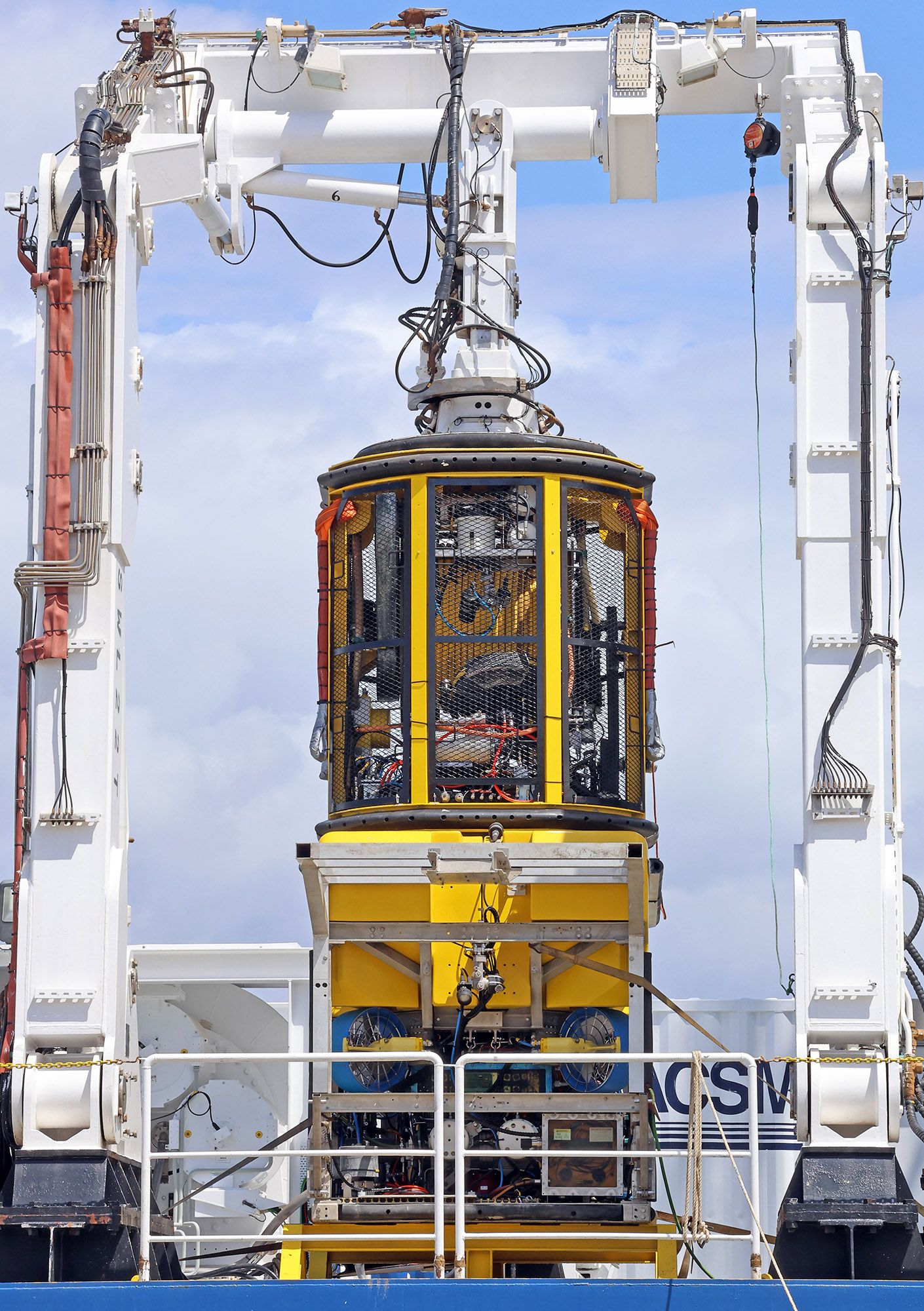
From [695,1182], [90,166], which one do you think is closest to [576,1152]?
[695,1182]

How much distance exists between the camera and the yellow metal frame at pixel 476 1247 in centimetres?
1291

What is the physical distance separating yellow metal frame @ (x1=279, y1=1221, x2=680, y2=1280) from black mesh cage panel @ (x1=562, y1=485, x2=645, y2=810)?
3.08 m

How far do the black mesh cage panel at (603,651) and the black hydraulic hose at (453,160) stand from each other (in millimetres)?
2375

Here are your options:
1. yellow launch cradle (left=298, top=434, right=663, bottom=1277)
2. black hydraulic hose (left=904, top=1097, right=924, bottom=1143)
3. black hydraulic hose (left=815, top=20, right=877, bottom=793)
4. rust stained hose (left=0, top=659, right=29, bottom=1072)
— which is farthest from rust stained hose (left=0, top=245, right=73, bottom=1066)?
black hydraulic hose (left=904, top=1097, right=924, bottom=1143)

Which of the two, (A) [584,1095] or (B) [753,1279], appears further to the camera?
(A) [584,1095]

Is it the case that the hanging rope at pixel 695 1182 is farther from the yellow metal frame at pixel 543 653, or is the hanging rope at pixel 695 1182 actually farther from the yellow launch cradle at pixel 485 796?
the yellow metal frame at pixel 543 653

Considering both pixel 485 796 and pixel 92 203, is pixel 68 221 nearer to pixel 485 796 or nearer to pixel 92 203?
pixel 92 203

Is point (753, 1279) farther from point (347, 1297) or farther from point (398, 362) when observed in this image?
point (398, 362)

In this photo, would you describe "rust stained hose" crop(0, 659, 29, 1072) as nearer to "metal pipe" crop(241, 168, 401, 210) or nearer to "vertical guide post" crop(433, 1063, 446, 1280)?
"vertical guide post" crop(433, 1063, 446, 1280)

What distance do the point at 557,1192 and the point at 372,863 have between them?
2463 millimetres

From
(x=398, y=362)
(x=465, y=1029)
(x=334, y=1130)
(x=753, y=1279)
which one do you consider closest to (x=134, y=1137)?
(x=334, y=1130)

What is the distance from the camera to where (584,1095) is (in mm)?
13070

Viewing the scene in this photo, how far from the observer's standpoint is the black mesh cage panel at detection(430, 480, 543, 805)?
14344 mm

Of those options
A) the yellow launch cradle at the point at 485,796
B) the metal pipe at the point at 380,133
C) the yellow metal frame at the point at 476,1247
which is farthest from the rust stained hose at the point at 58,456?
the yellow metal frame at the point at 476,1247
